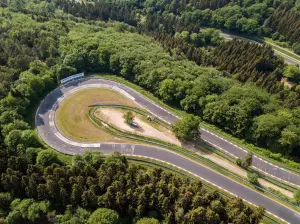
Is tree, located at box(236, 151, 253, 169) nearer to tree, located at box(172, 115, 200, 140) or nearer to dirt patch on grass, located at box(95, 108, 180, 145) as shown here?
tree, located at box(172, 115, 200, 140)

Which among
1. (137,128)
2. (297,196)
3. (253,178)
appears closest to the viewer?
(297,196)

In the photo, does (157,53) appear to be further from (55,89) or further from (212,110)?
Result: (55,89)

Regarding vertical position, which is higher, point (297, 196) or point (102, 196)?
point (297, 196)

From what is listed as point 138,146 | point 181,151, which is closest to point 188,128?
point 181,151

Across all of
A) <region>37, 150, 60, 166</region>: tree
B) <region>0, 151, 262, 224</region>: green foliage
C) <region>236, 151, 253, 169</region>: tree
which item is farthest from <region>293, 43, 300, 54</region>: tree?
<region>37, 150, 60, 166</region>: tree

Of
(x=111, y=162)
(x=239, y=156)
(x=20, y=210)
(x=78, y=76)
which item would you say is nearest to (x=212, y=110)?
(x=239, y=156)

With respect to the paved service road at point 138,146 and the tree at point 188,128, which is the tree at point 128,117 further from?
the tree at point 188,128

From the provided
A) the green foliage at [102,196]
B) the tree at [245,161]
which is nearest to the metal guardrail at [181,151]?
the tree at [245,161]

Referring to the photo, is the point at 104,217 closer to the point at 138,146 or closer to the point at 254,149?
the point at 138,146
